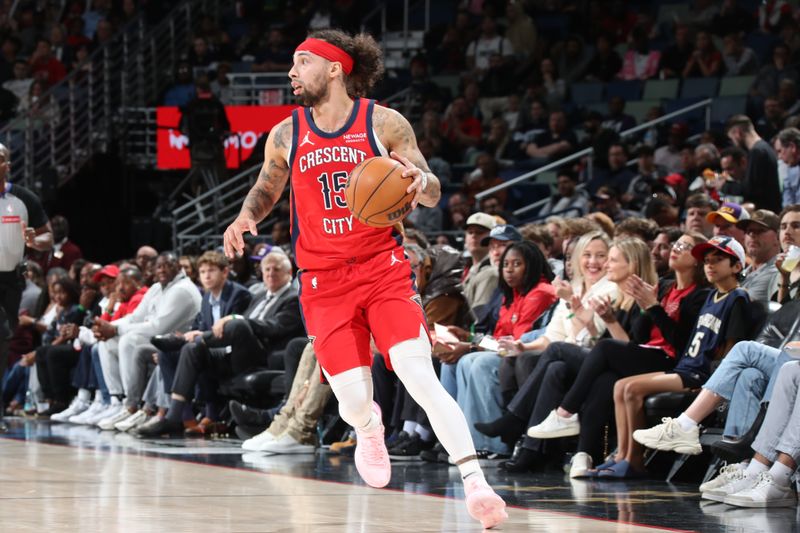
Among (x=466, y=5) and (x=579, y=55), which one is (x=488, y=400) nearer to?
(x=579, y=55)

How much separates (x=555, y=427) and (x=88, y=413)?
5275 mm

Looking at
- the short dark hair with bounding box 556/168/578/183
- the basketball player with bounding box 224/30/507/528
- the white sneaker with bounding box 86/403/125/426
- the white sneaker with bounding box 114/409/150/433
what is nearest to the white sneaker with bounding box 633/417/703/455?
the basketball player with bounding box 224/30/507/528

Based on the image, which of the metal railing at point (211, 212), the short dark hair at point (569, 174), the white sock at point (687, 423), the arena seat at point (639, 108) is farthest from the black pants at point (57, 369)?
the white sock at point (687, 423)

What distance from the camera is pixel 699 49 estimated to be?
42.2ft

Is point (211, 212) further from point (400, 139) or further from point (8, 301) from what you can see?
point (400, 139)

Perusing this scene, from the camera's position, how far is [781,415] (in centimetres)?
543

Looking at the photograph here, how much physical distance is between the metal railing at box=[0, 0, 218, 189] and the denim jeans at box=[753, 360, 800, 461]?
10.9m

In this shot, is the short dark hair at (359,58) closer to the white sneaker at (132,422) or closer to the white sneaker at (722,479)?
the white sneaker at (722,479)

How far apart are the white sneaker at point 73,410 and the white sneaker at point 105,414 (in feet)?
1.40

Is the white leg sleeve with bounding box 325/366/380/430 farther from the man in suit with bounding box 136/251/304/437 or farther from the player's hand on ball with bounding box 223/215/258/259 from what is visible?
the man in suit with bounding box 136/251/304/437

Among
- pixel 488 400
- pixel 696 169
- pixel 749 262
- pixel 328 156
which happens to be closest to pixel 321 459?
pixel 488 400

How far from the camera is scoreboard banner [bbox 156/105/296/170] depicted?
580 inches

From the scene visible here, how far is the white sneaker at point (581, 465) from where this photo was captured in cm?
653

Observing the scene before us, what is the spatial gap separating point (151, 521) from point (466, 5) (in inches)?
471
